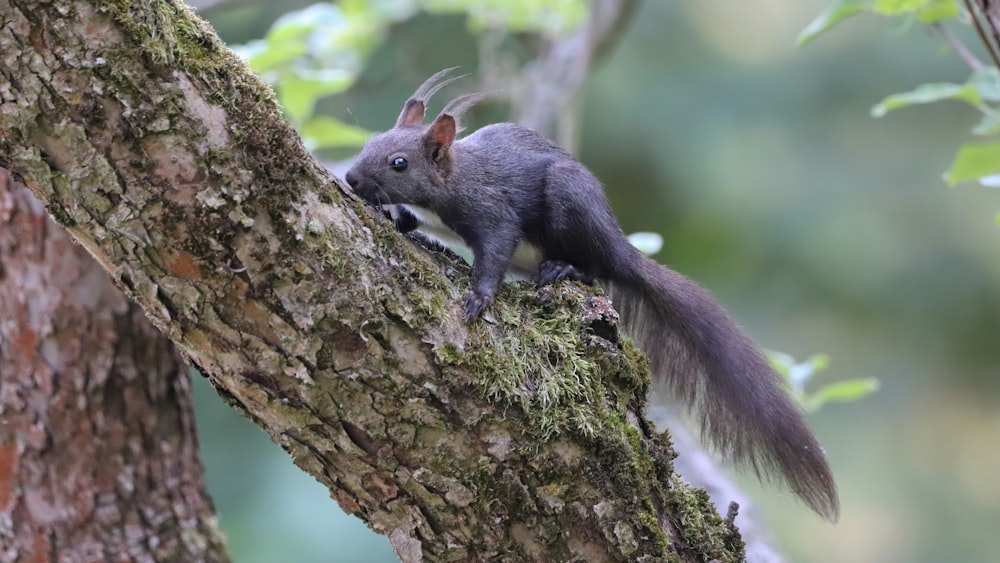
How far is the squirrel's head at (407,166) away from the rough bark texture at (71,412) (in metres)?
0.82

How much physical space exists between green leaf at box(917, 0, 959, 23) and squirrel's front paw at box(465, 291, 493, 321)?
1.19 meters

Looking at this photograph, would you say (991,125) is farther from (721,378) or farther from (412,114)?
(412,114)

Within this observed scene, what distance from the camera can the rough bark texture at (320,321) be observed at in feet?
5.09

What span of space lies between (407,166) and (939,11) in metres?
1.50

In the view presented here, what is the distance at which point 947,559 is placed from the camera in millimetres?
7164

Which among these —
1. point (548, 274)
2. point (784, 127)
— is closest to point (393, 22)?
point (548, 274)

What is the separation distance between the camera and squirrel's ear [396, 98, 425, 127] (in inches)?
122

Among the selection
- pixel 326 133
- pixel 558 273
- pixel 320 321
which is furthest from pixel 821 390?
pixel 320 321

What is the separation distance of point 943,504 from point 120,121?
7312 millimetres

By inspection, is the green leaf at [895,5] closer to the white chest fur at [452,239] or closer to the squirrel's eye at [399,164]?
the white chest fur at [452,239]

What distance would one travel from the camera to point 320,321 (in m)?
1.70

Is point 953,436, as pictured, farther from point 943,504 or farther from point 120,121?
point 120,121

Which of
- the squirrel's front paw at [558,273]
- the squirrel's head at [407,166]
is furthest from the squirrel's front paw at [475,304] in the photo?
the squirrel's head at [407,166]

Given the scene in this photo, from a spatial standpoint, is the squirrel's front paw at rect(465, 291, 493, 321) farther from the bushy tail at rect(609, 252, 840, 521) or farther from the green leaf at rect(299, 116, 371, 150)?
the green leaf at rect(299, 116, 371, 150)
